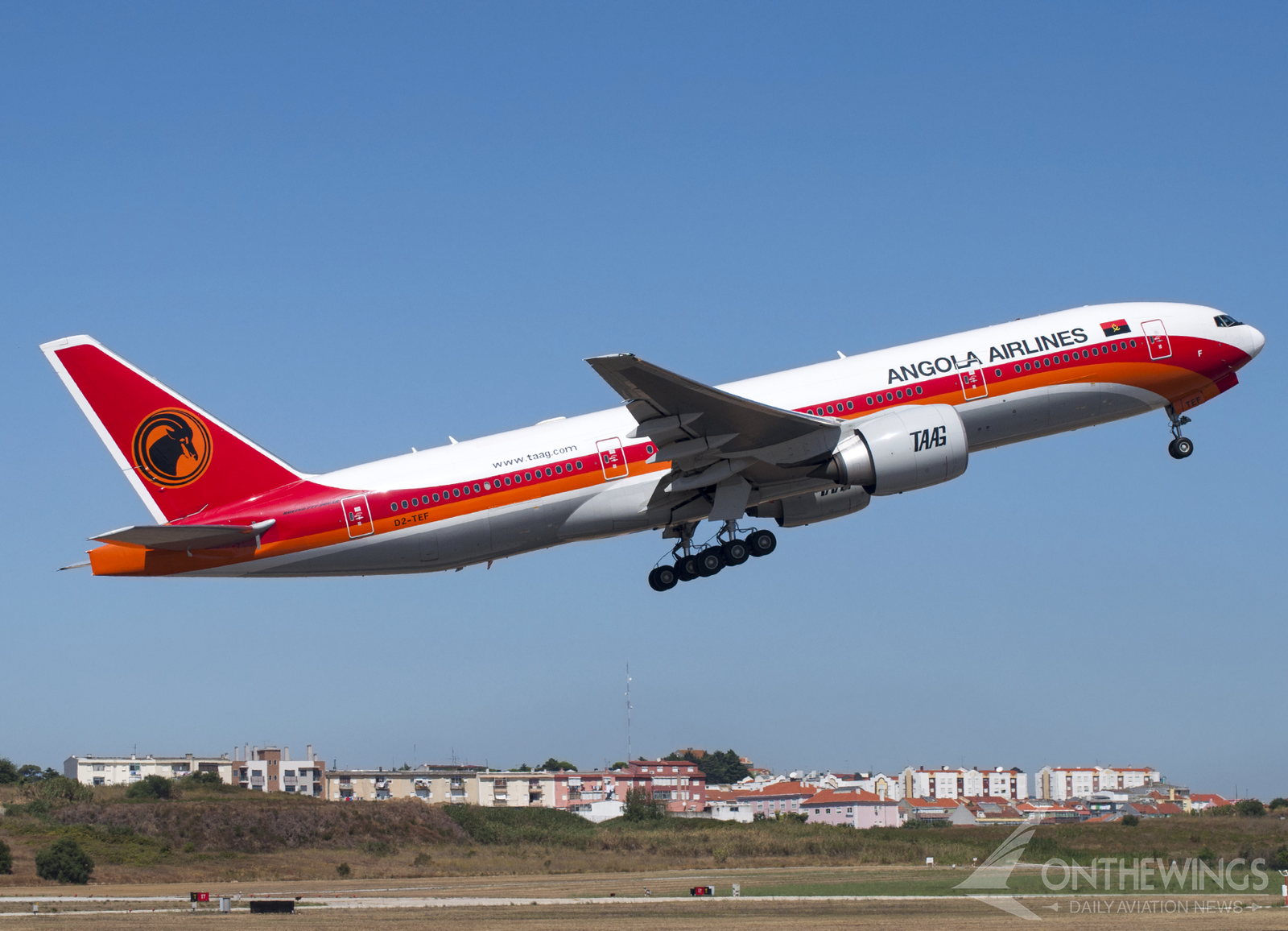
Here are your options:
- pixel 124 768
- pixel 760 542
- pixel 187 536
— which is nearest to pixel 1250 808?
pixel 760 542

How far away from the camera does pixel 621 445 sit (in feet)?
135

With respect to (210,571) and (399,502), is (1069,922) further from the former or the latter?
(210,571)

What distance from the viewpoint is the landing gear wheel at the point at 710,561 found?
43.8 m

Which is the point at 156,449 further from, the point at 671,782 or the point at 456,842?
the point at 671,782

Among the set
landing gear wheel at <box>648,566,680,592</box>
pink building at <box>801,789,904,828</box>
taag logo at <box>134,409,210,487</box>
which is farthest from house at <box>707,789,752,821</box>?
taag logo at <box>134,409,210,487</box>

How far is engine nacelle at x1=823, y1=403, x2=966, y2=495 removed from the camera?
3934 cm

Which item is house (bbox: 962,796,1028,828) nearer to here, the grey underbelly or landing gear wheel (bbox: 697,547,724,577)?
the grey underbelly

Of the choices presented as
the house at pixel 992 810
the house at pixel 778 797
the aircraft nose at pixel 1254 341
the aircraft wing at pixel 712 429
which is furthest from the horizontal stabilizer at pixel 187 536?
the house at pixel 778 797

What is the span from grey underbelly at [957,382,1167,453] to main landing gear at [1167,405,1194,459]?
2687 millimetres

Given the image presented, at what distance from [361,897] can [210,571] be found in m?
18.5

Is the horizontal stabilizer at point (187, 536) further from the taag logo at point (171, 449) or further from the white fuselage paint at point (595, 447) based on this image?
the taag logo at point (171, 449)

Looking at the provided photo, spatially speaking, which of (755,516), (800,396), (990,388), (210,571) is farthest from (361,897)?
(990,388)

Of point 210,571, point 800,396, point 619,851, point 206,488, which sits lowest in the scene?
point 619,851

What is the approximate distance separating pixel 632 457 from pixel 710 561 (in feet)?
16.3
